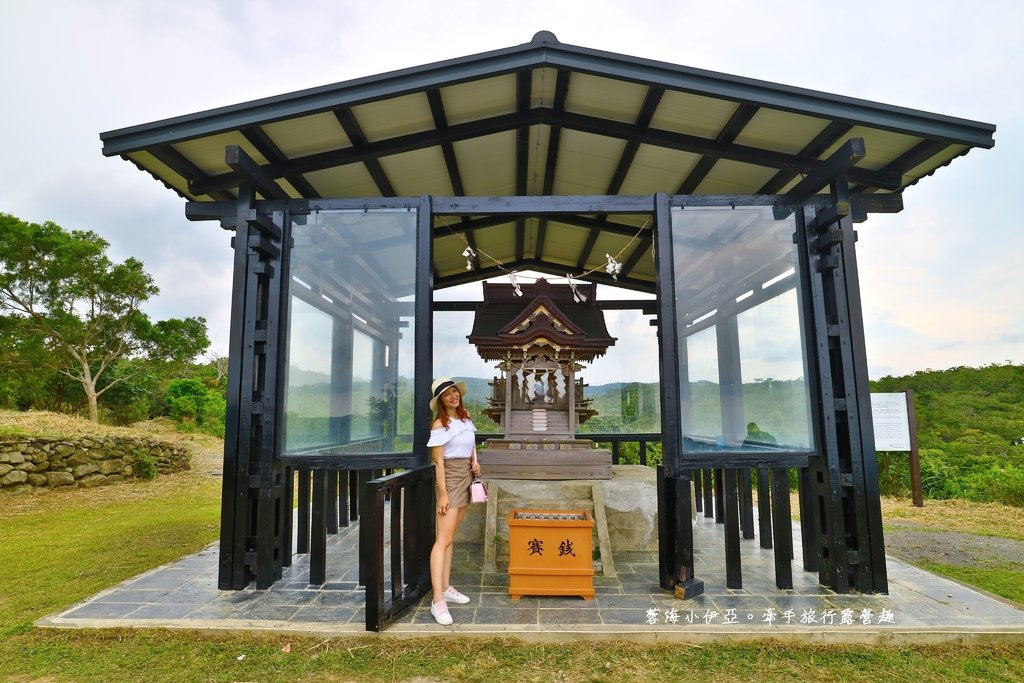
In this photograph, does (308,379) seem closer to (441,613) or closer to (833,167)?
(441,613)

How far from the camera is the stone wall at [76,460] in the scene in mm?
8594

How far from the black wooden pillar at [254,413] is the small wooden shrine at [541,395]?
76.7 inches

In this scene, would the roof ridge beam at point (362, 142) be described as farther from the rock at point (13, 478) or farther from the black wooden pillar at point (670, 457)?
the rock at point (13, 478)

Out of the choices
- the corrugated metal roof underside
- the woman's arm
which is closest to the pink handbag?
the woman's arm

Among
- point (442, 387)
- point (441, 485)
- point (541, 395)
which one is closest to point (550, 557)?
point (441, 485)

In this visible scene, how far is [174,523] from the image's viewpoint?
21.0 feet

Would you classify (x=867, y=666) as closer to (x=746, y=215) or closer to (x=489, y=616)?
(x=489, y=616)

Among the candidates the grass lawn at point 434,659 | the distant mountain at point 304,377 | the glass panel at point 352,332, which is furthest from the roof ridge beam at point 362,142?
the grass lawn at point 434,659

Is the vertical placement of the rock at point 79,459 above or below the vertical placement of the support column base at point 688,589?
above

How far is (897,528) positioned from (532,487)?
15.0 ft

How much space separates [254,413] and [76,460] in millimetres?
8009

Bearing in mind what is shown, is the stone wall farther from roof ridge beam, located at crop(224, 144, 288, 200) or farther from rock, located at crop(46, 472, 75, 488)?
roof ridge beam, located at crop(224, 144, 288, 200)

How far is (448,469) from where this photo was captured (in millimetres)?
3467

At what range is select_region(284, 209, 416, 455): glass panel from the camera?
13.6 ft
